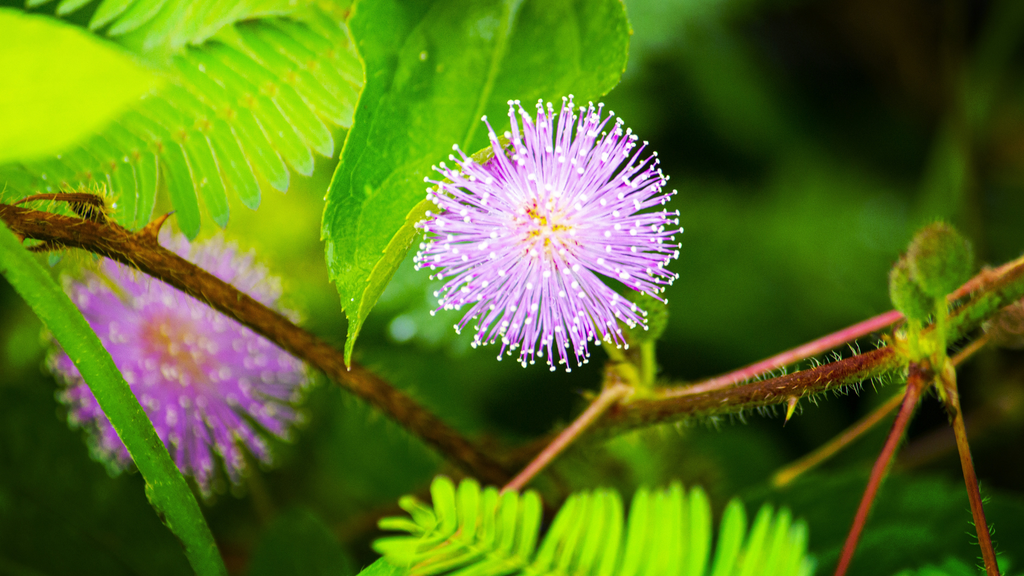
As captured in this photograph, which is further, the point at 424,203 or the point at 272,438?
the point at 272,438

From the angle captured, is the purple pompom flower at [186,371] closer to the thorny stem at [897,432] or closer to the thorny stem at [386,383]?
the thorny stem at [386,383]

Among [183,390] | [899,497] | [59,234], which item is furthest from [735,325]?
[59,234]

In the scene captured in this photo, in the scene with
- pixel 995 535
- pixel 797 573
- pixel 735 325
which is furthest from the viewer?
pixel 735 325

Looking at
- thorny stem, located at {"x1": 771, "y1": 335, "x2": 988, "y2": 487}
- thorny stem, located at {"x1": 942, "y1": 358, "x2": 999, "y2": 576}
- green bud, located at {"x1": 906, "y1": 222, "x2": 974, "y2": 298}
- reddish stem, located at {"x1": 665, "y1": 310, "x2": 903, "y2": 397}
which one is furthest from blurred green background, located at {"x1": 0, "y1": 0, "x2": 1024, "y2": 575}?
green bud, located at {"x1": 906, "y1": 222, "x2": 974, "y2": 298}

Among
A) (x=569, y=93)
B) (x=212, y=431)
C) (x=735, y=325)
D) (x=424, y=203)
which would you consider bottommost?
(x=212, y=431)

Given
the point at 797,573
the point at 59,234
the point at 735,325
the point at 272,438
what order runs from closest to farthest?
the point at 797,573
the point at 59,234
the point at 272,438
the point at 735,325

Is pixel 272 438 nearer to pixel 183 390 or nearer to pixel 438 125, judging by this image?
pixel 183 390

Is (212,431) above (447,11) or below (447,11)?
below
